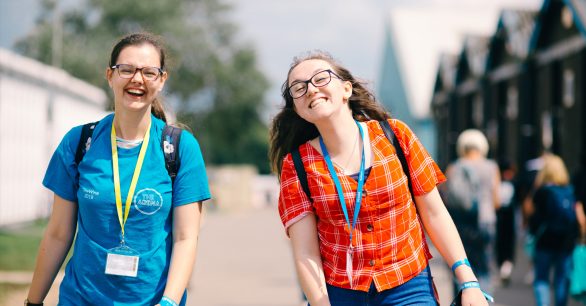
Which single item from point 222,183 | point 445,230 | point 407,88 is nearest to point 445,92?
point 222,183

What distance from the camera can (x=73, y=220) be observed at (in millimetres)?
3426

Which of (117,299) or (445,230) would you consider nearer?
(117,299)

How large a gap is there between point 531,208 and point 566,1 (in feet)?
40.1

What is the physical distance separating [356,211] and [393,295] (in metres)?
0.38

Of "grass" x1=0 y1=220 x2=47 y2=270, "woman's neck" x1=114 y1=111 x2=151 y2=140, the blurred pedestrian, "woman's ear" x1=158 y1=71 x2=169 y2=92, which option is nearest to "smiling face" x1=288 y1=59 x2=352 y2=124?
"woman's ear" x1=158 y1=71 x2=169 y2=92

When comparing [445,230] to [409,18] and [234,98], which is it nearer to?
[234,98]

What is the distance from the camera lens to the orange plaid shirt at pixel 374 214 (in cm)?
332

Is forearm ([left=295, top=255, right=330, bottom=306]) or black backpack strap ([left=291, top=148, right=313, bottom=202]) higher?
black backpack strap ([left=291, top=148, right=313, bottom=202])

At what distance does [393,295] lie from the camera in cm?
336

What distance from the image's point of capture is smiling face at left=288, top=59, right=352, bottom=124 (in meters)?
3.43

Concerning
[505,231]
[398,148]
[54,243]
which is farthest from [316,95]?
[505,231]

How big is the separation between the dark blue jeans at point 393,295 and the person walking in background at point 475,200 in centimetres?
474

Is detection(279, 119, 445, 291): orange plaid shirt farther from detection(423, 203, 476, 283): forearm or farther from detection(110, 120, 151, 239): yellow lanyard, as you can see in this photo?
detection(110, 120, 151, 239): yellow lanyard

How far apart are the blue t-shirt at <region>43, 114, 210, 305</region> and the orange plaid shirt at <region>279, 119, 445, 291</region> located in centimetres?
42
